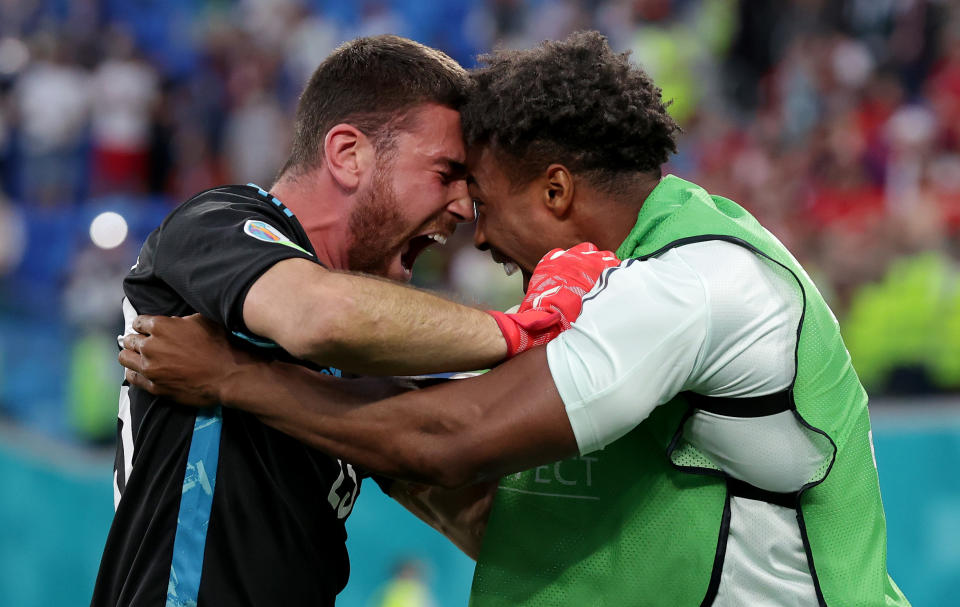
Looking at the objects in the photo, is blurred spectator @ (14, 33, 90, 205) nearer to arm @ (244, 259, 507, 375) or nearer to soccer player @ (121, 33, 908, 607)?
soccer player @ (121, 33, 908, 607)

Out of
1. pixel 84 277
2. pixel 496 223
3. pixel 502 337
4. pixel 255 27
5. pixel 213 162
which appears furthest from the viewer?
pixel 255 27

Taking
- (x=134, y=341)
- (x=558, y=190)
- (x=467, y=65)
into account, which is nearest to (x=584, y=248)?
(x=558, y=190)

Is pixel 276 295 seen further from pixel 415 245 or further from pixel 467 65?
pixel 467 65

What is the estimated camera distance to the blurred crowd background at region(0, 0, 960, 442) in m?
6.21

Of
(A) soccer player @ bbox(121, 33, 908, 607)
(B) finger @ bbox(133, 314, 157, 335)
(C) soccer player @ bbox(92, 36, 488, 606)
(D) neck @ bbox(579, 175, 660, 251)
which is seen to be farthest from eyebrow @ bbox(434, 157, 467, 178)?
(B) finger @ bbox(133, 314, 157, 335)

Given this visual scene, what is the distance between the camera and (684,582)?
2.35 meters

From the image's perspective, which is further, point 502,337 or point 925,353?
point 925,353

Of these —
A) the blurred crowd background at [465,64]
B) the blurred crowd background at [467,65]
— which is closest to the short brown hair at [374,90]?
the blurred crowd background at [467,65]

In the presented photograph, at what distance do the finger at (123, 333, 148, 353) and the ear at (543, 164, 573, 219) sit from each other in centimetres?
98

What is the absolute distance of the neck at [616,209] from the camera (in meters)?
2.57

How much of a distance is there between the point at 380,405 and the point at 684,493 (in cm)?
69

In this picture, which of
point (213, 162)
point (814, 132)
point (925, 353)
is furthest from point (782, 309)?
point (213, 162)

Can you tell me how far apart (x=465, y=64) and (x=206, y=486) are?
746 cm

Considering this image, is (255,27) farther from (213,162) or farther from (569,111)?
(569,111)
